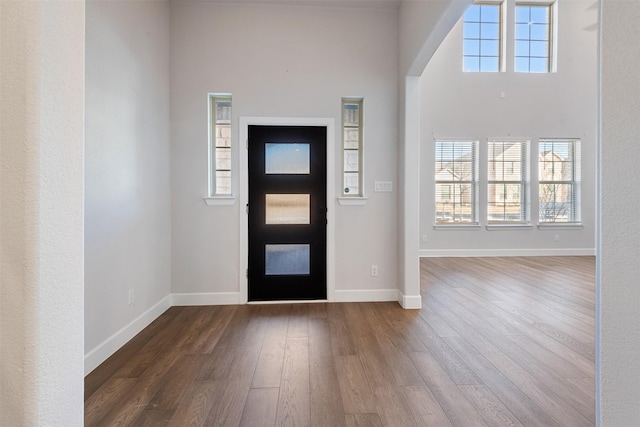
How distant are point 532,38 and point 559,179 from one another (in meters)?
3.14

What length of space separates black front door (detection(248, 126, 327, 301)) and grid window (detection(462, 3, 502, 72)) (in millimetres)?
5131

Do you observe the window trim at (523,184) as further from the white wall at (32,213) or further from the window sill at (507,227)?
the white wall at (32,213)

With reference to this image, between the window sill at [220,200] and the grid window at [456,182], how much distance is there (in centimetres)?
474

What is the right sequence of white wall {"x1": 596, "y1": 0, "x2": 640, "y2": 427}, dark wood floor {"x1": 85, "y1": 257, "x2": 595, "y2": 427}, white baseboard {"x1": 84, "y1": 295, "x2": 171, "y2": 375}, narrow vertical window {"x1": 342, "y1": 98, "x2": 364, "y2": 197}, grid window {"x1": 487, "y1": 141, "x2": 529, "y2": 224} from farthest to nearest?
grid window {"x1": 487, "y1": 141, "x2": 529, "y2": 224}, narrow vertical window {"x1": 342, "y1": 98, "x2": 364, "y2": 197}, white baseboard {"x1": 84, "y1": 295, "x2": 171, "y2": 375}, dark wood floor {"x1": 85, "y1": 257, "x2": 595, "y2": 427}, white wall {"x1": 596, "y1": 0, "x2": 640, "y2": 427}

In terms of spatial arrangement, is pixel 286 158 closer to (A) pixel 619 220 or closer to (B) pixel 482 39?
(A) pixel 619 220

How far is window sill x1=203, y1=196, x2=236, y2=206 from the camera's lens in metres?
3.32

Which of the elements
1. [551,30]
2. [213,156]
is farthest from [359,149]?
[551,30]

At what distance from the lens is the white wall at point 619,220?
744 mm

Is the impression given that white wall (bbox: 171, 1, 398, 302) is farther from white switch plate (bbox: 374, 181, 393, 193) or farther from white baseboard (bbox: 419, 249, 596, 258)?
white baseboard (bbox: 419, 249, 596, 258)

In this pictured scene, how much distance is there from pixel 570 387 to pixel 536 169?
6029mm

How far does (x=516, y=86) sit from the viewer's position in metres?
6.51

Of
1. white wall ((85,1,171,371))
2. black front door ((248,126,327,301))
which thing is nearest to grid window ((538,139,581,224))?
black front door ((248,126,327,301))

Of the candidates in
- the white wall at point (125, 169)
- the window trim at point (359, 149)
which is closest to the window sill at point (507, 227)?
the window trim at point (359, 149)

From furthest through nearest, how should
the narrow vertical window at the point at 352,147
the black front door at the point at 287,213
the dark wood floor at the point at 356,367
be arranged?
the narrow vertical window at the point at 352,147
the black front door at the point at 287,213
the dark wood floor at the point at 356,367
